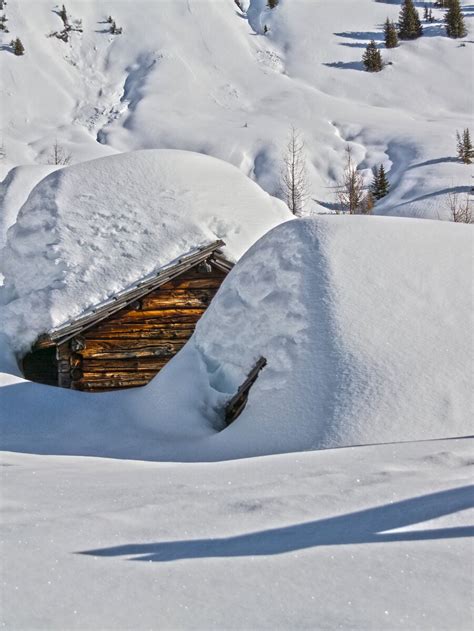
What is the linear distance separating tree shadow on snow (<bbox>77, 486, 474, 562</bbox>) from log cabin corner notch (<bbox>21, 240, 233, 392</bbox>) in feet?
33.0

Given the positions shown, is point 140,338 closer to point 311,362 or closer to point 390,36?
point 311,362

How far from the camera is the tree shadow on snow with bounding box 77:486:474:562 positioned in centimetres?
355

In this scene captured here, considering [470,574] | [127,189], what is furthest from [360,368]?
[127,189]

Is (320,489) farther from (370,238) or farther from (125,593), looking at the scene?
(370,238)

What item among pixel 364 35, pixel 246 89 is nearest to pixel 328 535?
pixel 246 89

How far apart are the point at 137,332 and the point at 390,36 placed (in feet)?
270

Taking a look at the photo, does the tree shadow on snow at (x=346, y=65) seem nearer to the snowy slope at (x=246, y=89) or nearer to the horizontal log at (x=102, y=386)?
the snowy slope at (x=246, y=89)

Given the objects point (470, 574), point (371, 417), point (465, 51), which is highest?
point (465, 51)

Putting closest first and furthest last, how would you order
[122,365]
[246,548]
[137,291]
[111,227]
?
[246,548] → [137,291] → [122,365] → [111,227]

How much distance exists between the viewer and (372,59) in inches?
3322

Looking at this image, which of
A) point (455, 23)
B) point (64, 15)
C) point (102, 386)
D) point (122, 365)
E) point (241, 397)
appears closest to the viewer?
point (241, 397)

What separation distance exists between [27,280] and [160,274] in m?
2.65

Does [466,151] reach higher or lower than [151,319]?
higher

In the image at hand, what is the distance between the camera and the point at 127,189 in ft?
52.9
